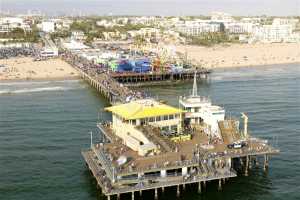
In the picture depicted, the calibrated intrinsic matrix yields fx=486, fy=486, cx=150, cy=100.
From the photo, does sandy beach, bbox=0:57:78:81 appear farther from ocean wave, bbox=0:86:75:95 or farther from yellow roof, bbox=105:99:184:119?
yellow roof, bbox=105:99:184:119

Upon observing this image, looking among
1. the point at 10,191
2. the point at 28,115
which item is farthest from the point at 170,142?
the point at 28,115

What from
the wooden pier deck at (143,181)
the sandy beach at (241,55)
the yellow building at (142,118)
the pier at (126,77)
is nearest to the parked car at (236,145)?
the wooden pier deck at (143,181)

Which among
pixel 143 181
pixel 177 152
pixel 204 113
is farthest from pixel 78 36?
pixel 143 181

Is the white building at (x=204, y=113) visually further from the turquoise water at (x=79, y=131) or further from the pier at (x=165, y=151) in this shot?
the turquoise water at (x=79, y=131)

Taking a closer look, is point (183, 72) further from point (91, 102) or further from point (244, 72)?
point (91, 102)

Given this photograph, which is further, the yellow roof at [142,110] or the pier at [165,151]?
the yellow roof at [142,110]

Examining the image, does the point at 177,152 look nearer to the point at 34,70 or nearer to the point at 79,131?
the point at 79,131
